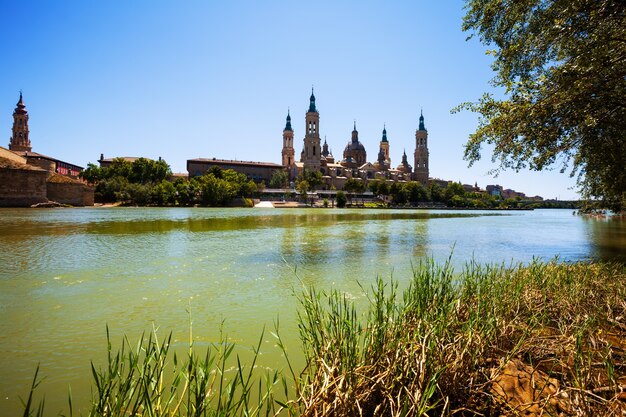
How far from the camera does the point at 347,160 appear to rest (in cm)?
15762

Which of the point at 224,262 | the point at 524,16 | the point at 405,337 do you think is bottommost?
the point at 224,262

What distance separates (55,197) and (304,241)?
69.0 metres

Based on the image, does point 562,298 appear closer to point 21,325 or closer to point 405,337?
point 405,337

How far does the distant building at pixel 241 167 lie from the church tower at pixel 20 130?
55.7 meters

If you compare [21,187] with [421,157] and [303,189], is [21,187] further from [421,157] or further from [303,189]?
[421,157]

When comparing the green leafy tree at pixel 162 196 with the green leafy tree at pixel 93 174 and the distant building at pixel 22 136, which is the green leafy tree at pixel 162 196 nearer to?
the green leafy tree at pixel 93 174

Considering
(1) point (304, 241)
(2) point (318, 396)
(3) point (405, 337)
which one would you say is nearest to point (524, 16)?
(3) point (405, 337)

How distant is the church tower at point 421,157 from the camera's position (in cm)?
16475

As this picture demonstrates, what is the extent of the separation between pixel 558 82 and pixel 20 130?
519 feet

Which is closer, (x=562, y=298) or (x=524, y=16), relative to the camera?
(x=562, y=298)

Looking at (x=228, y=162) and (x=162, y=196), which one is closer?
(x=162, y=196)

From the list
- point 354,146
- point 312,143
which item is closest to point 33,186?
point 312,143

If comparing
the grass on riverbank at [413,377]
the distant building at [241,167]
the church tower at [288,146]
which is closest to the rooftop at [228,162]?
the distant building at [241,167]

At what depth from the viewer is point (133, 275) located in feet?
37.3
